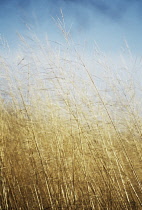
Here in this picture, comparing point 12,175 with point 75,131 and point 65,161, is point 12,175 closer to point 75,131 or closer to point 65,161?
point 65,161

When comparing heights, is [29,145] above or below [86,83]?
below

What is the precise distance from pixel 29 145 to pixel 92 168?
559mm

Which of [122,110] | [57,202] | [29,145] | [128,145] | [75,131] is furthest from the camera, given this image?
[128,145]

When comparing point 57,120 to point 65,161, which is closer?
point 65,161

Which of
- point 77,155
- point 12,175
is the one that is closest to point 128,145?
point 77,155

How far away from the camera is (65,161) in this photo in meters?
1.34

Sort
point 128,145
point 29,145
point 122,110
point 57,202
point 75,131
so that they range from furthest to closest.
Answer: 1. point 128,145
2. point 122,110
3. point 29,145
4. point 75,131
5. point 57,202

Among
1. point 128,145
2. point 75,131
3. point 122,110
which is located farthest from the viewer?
point 128,145

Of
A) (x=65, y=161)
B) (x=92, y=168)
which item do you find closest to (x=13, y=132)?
(x=65, y=161)

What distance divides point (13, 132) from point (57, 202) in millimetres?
922

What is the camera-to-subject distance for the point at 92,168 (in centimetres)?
142

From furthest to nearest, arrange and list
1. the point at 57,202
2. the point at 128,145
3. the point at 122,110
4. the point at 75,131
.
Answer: the point at 128,145
the point at 122,110
the point at 75,131
the point at 57,202

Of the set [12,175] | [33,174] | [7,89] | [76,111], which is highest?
[76,111]

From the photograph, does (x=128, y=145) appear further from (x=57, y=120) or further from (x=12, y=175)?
(x=12, y=175)
